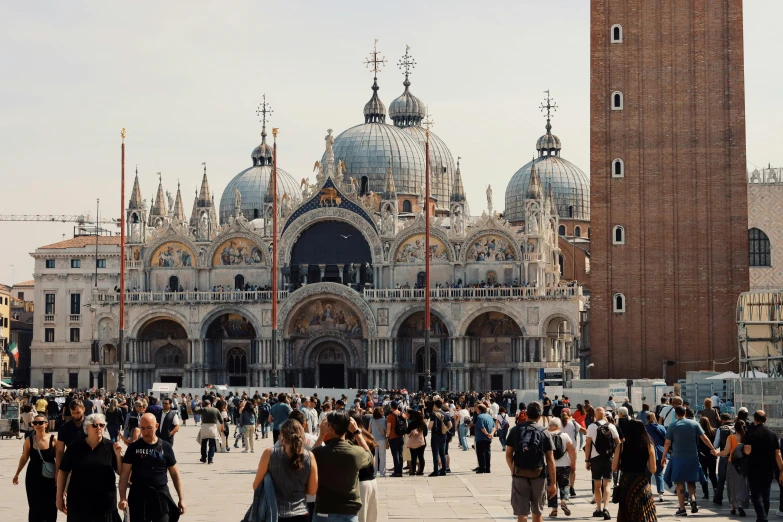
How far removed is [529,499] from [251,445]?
18.6 metres

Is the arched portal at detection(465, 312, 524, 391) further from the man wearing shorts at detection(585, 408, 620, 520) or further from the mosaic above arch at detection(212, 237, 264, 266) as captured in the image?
the man wearing shorts at detection(585, 408, 620, 520)

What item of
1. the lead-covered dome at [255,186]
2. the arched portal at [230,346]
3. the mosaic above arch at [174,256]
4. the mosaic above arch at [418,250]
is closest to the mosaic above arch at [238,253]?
the mosaic above arch at [174,256]

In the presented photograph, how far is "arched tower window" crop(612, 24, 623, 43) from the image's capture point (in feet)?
181

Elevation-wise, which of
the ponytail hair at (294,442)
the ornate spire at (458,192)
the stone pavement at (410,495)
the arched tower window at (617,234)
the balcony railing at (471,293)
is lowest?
the stone pavement at (410,495)

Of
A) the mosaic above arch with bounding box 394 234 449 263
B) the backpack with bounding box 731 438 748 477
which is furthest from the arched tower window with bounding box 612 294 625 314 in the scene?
the backpack with bounding box 731 438 748 477

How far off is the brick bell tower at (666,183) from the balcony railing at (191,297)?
21.0m

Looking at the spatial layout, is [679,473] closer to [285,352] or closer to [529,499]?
[529,499]

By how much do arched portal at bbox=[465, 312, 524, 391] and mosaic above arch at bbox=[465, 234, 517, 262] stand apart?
2.85 metres

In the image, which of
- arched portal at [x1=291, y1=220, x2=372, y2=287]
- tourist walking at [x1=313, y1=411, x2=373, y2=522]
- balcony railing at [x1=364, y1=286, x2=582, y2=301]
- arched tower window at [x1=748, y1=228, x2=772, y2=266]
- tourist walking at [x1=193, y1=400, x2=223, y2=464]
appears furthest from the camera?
arched portal at [x1=291, y1=220, x2=372, y2=287]

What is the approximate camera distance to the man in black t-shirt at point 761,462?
705 inches

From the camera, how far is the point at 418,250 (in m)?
69.2

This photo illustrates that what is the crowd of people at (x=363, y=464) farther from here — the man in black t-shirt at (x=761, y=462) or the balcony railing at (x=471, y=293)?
the balcony railing at (x=471, y=293)

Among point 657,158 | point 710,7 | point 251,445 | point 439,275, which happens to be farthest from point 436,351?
point 251,445

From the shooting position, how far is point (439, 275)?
227 ft
